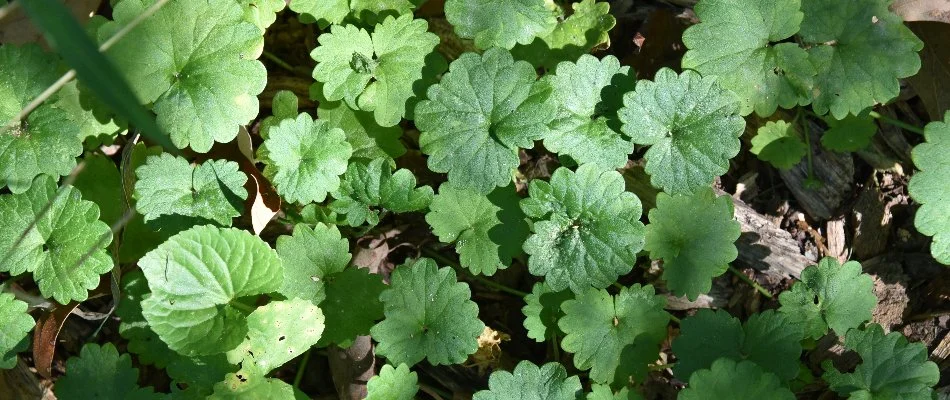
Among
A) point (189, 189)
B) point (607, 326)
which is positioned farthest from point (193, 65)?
point (607, 326)

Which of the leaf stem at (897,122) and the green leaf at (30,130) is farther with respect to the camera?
the leaf stem at (897,122)

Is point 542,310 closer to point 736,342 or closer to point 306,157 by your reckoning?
point 736,342

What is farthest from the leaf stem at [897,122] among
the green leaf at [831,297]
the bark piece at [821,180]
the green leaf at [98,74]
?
the green leaf at [98,74]

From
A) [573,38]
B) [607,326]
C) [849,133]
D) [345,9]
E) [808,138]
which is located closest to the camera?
[607,326]

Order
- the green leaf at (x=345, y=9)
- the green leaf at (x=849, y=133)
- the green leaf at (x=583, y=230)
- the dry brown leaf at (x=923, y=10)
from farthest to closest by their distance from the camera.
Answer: the green leaf at (x=849, y=133), the dry brown leaf at (x=923, y=10), the green leaf at (x=345, y=9), the green leaf at (x=583, y=230)

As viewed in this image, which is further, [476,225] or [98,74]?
[476,225]

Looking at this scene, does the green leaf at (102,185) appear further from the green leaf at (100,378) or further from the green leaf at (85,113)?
the green leaf at (100,378)
